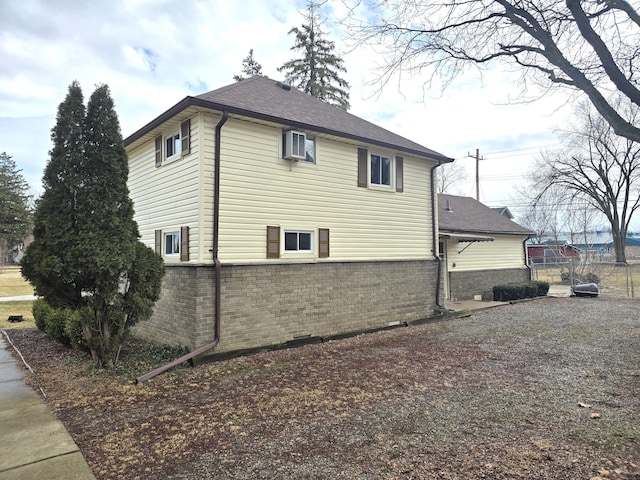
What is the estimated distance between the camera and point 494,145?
114 ft

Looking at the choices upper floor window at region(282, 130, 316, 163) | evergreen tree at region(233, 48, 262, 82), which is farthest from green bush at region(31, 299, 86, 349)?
evergreen tree at region(233, 48, 262, 82)

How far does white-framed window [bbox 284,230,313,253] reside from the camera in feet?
28.4

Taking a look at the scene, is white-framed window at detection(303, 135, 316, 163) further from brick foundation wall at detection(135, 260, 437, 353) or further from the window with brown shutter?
the window with brown shutter

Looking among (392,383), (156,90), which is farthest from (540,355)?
(156,90)

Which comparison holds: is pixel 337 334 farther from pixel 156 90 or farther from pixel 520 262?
pixel 520 262

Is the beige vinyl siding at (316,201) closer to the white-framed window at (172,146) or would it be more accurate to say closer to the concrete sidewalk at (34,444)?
the white-framed window at (172,146)

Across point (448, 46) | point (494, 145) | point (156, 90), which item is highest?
point (494, 145)

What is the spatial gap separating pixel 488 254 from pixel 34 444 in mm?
16559

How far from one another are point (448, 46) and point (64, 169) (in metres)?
6.73

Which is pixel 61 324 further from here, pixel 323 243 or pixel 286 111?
pixel 286 111

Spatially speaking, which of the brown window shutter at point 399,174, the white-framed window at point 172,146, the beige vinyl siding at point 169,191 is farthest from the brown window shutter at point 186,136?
the brown window shutter at point 399,174

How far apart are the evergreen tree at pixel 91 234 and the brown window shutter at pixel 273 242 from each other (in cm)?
238

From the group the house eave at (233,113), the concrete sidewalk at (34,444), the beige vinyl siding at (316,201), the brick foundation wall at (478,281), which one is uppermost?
the house eave at (233,113)

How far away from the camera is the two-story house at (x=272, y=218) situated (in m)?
7.49
